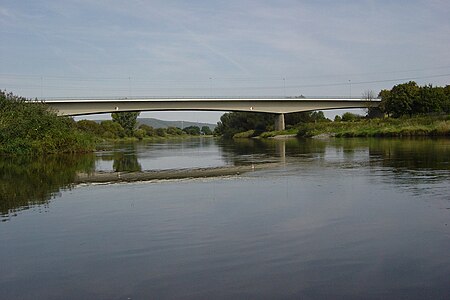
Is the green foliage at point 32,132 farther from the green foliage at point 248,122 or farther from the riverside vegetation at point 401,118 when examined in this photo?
the green foliage at point 248,122

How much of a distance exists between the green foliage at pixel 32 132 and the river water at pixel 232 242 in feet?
97.6

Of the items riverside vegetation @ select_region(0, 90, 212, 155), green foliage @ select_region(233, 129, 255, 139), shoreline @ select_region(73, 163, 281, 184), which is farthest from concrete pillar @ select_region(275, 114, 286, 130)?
shoreline @ select_region(73, 163, 281, 184)

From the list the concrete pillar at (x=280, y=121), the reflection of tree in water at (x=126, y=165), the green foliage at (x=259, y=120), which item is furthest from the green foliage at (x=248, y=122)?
the reflection of tree in water at (x=126, y=165)

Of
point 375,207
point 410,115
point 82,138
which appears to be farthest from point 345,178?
point 410,115

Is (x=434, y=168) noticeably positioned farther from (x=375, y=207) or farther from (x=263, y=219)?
(x=263, y=219)

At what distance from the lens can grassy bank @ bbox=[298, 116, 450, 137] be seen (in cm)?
A: 6609

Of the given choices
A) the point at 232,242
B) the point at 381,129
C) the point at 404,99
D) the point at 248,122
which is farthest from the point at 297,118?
the point at 232,242

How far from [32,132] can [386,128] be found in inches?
1993

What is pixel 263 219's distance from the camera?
38.0 ft

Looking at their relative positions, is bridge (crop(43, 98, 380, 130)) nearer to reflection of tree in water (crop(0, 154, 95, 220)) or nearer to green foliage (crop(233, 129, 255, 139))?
green foliage (crop(233, 129, 255, 139))

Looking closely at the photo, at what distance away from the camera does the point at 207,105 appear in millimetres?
86438

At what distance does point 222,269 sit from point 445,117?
7277cm

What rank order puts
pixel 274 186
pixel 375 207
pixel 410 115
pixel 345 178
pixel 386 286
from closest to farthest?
1. pixel 386 286
2. pixel 375 207
3. pixel 274 186
4. pixel 345 178
5. pixel 410 115

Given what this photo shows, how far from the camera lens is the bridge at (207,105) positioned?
3108 inches
